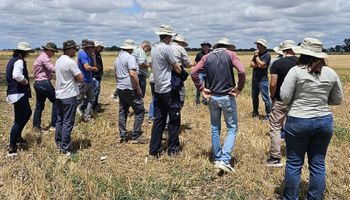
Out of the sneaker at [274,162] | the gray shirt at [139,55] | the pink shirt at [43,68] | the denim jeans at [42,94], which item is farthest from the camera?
the gray shirt at [139,55]

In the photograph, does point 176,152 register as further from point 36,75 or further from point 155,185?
point 36,75

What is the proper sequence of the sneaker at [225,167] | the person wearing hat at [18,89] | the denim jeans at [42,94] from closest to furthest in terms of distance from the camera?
the sneaker at [225,167], the person wearing hat at [18,89], the denim jeans at [42,94]

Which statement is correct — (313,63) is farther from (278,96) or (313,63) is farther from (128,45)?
(128,45)

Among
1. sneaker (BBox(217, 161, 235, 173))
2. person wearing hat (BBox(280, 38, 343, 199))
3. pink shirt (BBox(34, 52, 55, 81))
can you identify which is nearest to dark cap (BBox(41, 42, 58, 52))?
pink shirt (BBox(34, 52, 55, 81))

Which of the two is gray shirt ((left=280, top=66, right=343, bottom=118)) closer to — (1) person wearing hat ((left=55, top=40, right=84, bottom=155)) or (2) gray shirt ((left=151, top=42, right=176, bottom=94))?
(2) gray shirt ((left=151, top=42, right=176, bottom=94))

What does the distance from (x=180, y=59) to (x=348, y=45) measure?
110 meters

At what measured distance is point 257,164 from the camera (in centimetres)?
655

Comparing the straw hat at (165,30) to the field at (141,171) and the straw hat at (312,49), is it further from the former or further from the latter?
the straw hat at (312,49)

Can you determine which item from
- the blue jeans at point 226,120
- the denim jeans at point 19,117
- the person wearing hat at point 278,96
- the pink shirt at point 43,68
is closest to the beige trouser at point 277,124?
the person wearing hat at point 278,96

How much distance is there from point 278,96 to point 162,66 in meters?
1.95

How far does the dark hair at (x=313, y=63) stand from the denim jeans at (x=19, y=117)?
4.97 m

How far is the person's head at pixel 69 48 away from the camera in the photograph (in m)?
6.97

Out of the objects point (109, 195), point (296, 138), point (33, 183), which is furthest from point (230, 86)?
point (33, 183)

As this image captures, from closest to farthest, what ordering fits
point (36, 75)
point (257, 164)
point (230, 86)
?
point (230, 86) < point (257, 164) < point (36, 75)
